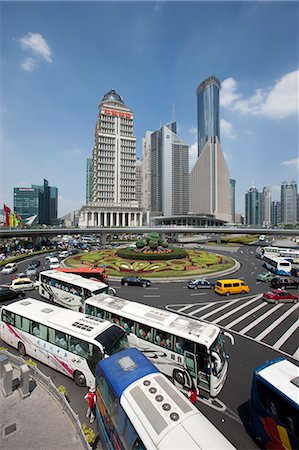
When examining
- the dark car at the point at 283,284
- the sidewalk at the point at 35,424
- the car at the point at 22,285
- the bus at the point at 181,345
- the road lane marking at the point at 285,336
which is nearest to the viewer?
the sidewalk at the point at 35,424

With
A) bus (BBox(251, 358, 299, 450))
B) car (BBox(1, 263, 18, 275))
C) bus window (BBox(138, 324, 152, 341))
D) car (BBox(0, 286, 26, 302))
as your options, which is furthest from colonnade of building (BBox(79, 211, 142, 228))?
bus (BBox(251, 358, 299, 450))

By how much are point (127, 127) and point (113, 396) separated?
152 metres

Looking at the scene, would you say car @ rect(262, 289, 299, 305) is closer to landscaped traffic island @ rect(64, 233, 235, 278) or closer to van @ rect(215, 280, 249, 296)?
van @ rect(215, 280, 249, 296)

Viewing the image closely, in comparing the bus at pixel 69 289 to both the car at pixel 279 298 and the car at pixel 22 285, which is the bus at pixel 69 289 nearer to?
the car at pixel 22 285

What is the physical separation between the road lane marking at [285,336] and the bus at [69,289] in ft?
48.5

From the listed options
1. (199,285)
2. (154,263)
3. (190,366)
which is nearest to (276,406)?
(190,366)

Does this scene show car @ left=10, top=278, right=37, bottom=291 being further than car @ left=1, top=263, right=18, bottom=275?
No

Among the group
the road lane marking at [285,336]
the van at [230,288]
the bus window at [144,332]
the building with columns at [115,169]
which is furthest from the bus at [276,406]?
the building with columns at [115,169]

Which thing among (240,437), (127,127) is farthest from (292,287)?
(127,127)

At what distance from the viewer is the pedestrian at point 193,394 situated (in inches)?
420

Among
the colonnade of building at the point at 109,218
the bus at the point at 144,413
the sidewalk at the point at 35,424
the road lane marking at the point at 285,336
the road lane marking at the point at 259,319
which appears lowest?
the road lane marking at the point at 285,336

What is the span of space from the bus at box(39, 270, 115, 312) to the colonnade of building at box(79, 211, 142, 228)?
104259 mm

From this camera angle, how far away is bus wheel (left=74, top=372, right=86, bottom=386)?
11.7 metres

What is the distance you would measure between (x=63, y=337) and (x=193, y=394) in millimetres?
7092
